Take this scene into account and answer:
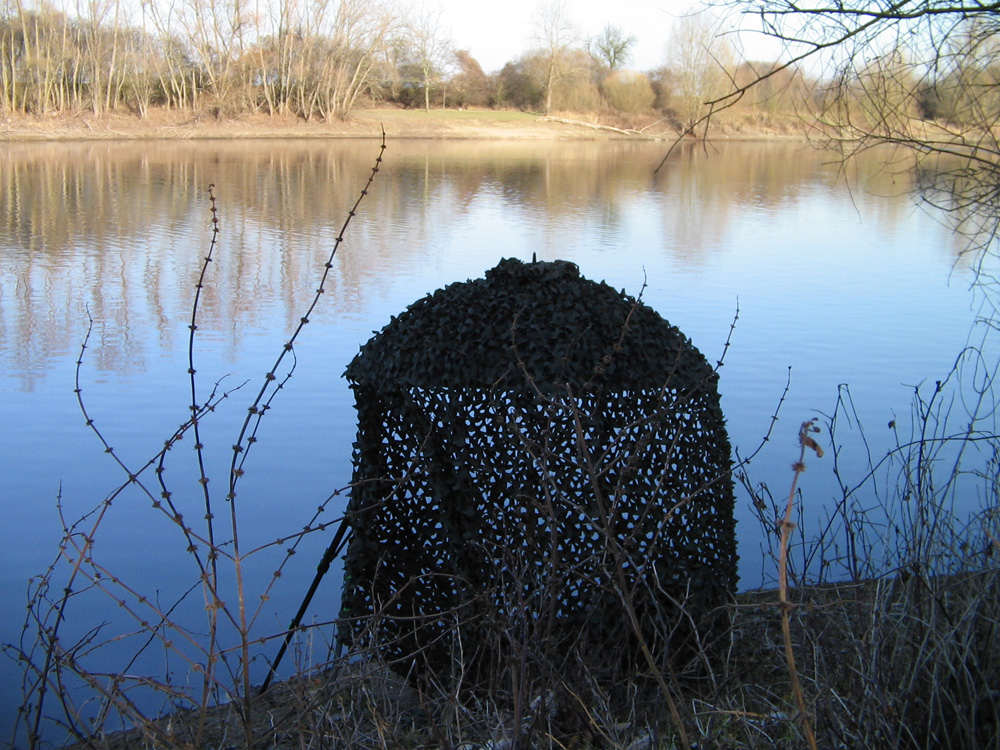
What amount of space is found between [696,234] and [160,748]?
13888 mm

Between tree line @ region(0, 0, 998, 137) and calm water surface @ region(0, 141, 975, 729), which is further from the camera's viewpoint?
tree line @ region(0, 0, 998, 137)

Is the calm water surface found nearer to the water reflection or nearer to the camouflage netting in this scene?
the water reflection

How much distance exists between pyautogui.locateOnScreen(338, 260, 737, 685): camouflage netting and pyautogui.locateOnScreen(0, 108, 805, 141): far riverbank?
3155cm

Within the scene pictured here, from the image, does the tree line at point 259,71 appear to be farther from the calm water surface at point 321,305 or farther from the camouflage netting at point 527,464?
the camouflage netting at point 527,464

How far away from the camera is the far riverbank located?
35.2 meters

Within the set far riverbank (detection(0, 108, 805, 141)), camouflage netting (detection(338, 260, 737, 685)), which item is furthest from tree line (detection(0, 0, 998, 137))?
camouflage netting (detection(338, 260, 737, 685))

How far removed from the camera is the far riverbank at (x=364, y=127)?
35156mm

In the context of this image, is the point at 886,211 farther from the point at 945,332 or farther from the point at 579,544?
→ the point at 579,544

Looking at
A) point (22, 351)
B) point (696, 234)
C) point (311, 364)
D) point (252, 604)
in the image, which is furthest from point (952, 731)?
point (696, 234)

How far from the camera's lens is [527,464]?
2531 mm

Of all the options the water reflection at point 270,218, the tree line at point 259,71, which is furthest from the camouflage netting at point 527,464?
the tree line at point 259,71

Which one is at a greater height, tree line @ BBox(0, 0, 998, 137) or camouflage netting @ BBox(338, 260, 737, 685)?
tree line @ BBox(0, 0, 998, 137)

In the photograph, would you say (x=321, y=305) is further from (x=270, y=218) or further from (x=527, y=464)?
(x=527, y=464)

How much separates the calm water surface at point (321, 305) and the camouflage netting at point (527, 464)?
106cm
